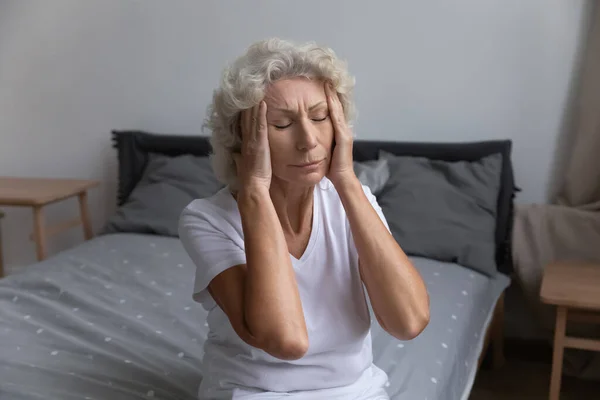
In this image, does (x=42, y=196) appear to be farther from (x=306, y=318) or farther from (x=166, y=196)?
(x=306, y=318)

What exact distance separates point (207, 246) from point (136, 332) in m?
0.74

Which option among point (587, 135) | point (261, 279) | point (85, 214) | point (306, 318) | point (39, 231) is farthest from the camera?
point (85, 214)

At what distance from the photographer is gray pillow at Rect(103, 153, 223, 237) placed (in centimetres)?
280

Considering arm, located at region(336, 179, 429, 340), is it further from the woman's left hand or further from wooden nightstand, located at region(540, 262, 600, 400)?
wooden nightstand, located at region(540, 262, 600, 400)

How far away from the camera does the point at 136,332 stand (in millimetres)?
1866

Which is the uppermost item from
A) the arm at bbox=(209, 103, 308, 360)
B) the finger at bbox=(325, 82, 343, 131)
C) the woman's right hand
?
the finger at bbox=(325, 82, 343, 131)

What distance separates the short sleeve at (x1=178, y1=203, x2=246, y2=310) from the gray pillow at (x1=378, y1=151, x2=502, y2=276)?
1.29 metres

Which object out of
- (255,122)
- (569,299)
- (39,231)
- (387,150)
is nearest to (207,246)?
(255,122)

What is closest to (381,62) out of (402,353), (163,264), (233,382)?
(163,264)

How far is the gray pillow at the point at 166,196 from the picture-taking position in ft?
9.19

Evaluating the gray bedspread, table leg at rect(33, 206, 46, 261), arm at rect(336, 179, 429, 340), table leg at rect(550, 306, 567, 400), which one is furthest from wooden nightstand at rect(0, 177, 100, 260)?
table leg at rect(550, 306, 567, 400)

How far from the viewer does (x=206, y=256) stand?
123 centimetres

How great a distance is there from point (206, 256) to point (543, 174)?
1851mm

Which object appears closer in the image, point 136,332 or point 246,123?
point 246,123
